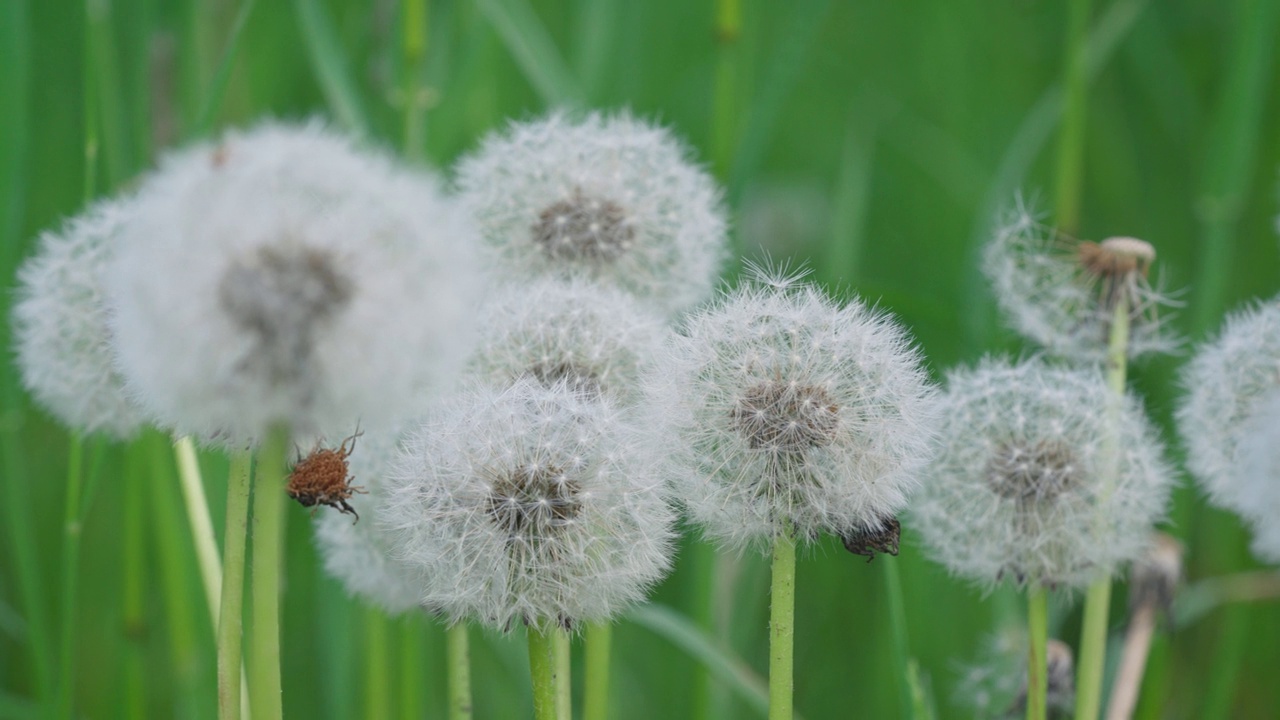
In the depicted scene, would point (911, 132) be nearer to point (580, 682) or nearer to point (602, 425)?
point (580, 682)

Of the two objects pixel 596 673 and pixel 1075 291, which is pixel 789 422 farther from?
pixel 1075 291

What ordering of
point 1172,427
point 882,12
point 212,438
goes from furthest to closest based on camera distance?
point 882,12 → point 1172,427 → point 212,438

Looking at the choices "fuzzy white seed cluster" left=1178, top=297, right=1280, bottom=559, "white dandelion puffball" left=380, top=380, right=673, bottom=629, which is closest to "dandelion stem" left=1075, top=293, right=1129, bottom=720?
"fuzzy white seed cluster" left=1178, top=297, right=1280, bottom=559

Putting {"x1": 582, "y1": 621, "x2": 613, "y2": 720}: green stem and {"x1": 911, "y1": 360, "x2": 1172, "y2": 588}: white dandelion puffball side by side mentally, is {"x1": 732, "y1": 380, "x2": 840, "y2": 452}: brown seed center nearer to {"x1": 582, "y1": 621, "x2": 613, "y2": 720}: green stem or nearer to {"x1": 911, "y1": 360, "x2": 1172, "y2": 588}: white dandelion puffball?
{"x1": 911, "y1": 360, "x2": 1172, "y2": 588}: white dandelion puffball

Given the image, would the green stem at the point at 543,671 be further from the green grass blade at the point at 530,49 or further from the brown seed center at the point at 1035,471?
the green grass blade at the point at 530,49

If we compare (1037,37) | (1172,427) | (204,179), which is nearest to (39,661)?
(204,179)

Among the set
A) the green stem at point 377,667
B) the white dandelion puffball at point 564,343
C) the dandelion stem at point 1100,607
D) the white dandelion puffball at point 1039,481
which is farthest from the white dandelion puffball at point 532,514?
the green stem at point 377,667
